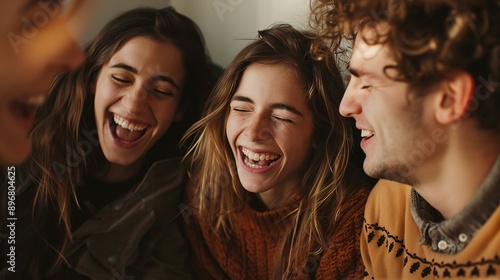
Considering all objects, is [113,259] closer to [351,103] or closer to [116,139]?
[116,139]

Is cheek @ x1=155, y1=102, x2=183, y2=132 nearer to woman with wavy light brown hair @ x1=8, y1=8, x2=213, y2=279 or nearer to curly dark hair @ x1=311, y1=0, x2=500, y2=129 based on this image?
woman with wavy light brown hair @ x1=8, y1=8, x2=213, y2=279

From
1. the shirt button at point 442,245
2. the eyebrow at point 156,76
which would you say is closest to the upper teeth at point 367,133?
the shirt button at point 442,245

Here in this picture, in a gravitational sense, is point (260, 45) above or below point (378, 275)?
above

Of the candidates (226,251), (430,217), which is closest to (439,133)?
(430,217)

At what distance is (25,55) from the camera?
761 mm

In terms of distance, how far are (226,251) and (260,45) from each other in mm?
475

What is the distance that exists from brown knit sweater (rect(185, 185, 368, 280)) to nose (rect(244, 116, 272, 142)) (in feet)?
0.59

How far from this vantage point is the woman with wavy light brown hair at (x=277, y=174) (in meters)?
1.12

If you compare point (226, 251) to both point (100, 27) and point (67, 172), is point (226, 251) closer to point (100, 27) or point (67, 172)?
point (67, 172)

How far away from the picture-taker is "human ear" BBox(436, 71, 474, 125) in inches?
32.5

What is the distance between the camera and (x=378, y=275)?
1025 millimetres

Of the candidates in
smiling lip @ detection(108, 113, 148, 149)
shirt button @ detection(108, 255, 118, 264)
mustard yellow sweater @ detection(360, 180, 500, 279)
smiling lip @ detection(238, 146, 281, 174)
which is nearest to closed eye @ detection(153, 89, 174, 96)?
smiling lip @ detection(108, 113, 148, 149)

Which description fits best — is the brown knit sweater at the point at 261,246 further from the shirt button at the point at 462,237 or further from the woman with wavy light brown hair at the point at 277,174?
the shirt button at the point at 462,237

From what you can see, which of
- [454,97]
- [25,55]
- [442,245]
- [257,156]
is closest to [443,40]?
[454,97]
